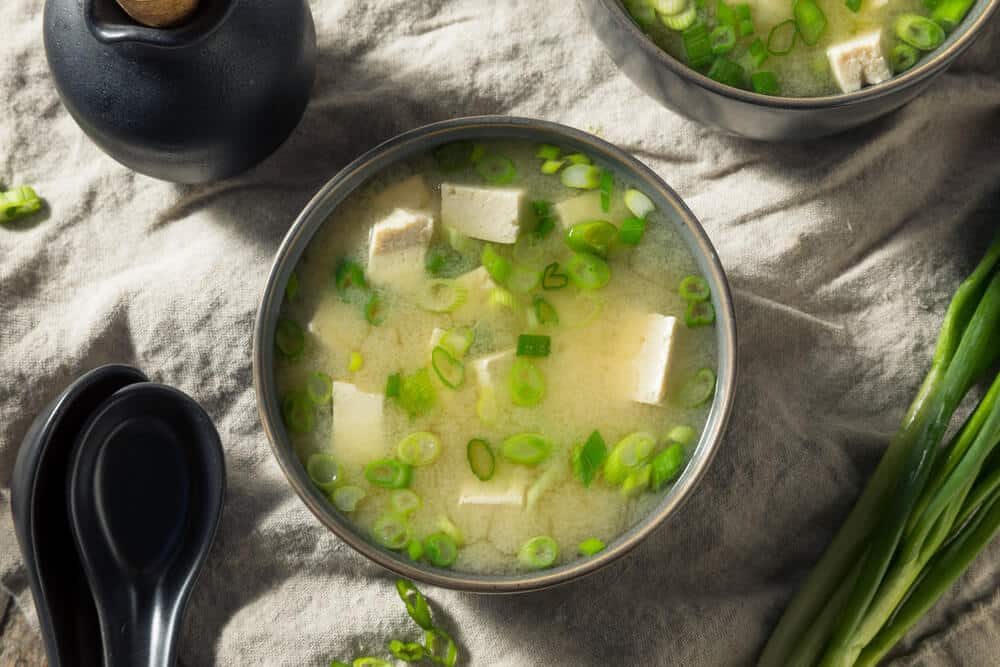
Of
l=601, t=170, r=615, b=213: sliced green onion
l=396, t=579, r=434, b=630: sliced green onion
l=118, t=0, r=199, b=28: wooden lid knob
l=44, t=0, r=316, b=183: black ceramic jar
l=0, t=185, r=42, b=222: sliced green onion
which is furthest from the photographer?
l=0, t=185, r=42, b=222: sliced green onion

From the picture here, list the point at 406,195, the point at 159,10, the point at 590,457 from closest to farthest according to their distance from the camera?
the point at 159,10, the point at 590,457, the point at 406,195

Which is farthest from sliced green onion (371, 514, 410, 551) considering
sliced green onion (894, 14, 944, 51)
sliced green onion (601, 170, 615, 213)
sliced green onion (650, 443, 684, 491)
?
sliced green onion (894, 14, 944, 51)

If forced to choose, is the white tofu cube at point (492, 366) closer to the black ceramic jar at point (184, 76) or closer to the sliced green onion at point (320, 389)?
the sliced green onion at point (320, 389)

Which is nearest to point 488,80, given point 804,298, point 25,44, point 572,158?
point 572,158

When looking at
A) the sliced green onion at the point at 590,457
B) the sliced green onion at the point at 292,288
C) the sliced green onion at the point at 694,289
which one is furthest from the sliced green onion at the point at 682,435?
the sliced green onion at the point at 292,288

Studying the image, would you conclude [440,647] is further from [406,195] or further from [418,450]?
[406,195]

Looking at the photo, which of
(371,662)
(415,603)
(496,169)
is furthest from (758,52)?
(371,662)

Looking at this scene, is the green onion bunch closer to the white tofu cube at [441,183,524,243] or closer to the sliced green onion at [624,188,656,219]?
the sliced green onion at [624,188,656,219]
